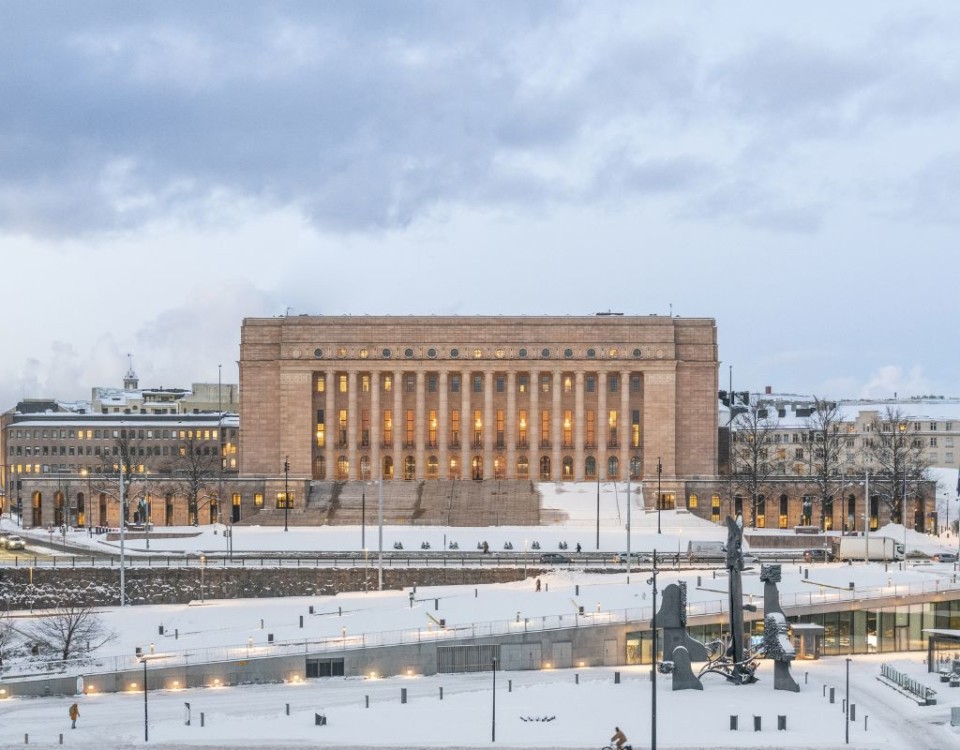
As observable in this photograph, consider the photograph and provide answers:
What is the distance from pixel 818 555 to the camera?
9912cm

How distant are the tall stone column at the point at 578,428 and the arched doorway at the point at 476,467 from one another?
34.7 ft

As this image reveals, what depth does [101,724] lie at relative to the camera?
5503cm

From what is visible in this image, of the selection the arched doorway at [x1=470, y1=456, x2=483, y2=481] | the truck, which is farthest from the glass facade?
the arched doorway at [x1=470, y1=456, x2=483, y2=481]

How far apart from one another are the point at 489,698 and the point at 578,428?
86.8 m

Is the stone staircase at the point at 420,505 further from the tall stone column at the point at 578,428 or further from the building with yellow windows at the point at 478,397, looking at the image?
the tall stone column at the point at 578,428

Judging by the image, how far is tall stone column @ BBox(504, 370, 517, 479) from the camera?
145875 mm

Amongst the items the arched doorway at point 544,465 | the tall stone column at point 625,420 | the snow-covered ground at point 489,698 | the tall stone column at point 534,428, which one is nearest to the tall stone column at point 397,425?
the tall stone column at point 534,428

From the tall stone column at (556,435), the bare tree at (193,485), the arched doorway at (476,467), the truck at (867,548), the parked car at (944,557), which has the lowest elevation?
the parked car at (944,557)

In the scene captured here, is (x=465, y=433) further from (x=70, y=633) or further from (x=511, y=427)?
(x=70, y=633)

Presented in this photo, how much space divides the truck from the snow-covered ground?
4.75 metres

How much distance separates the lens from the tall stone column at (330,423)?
→ 479 ft

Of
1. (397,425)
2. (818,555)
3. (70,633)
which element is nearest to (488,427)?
(397,425)

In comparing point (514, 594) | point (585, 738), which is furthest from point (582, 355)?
point (585, 738)

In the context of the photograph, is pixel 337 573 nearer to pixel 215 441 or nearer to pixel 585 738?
pixel 585 738
